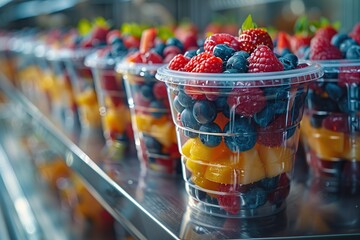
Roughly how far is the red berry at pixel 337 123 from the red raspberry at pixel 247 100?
213mm

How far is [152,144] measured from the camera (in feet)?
3.15

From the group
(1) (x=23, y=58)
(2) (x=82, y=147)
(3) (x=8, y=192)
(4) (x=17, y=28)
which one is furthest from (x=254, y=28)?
(4) (x=17, y=28)

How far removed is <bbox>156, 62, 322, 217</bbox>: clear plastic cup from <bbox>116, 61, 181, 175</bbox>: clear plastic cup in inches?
7.3

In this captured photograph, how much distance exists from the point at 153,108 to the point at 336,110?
0.33 m

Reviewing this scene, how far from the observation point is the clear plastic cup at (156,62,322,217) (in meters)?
0.65

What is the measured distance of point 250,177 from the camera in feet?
2.26

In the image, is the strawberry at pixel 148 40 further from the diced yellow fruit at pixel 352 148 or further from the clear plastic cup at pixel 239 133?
the diced yellow fruit at pixel 352 148

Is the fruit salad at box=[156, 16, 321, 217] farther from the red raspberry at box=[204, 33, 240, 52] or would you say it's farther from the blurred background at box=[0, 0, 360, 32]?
the blurred background at box=[0, 0, 360, 32]

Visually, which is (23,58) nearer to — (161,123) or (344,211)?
(161,123)

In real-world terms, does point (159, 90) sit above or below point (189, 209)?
above

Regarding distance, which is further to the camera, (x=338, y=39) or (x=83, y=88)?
(x=83, y=88)

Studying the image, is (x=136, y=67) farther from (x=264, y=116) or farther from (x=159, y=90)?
(x=264, y=116)

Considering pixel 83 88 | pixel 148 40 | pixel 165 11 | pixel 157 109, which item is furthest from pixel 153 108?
pixel 165 11

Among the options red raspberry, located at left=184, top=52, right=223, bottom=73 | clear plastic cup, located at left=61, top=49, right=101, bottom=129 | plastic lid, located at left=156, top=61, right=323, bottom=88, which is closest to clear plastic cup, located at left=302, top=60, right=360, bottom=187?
plastic lid, located at left=156, top=61, right=323, bottom=88
